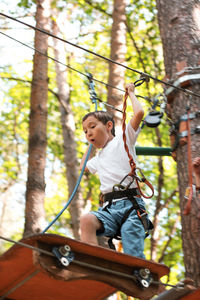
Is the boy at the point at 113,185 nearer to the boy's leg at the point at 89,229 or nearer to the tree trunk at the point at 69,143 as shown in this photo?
the boy's leg at the point at 89,229

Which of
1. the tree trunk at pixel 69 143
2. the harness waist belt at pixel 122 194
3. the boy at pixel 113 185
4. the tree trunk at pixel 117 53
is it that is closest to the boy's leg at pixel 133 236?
the boy at pixel 113 185

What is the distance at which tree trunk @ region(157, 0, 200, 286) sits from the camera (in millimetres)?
3750

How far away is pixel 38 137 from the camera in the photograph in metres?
6.18

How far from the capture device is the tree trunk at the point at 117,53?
23.7 ft

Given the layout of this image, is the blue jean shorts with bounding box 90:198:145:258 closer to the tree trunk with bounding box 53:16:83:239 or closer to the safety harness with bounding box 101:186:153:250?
the safety harness with bounding box 101:186:153:250

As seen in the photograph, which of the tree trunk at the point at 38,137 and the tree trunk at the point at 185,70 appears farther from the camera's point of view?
the tree trunk at the point at 38,137

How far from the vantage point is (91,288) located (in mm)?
3457

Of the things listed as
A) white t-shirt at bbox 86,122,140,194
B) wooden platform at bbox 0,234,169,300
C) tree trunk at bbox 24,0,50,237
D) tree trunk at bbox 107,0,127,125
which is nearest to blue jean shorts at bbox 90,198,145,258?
white t-shirt at bbox 86,122,140,194

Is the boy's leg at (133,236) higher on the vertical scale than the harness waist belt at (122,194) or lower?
lower

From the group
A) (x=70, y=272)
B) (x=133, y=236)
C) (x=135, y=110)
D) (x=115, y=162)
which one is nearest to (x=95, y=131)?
(x=115, y=162)

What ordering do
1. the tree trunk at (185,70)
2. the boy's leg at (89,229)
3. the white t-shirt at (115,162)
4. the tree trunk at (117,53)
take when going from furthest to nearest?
the tree trunk at (117,53), the white t-shirt at (115,162), the tree trunk at (185,70), the boy's leg at (89,229)

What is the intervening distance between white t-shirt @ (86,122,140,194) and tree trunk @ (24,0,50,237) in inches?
66.8

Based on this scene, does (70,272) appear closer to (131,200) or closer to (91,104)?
(131,200)

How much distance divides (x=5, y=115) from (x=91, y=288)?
10747mm
